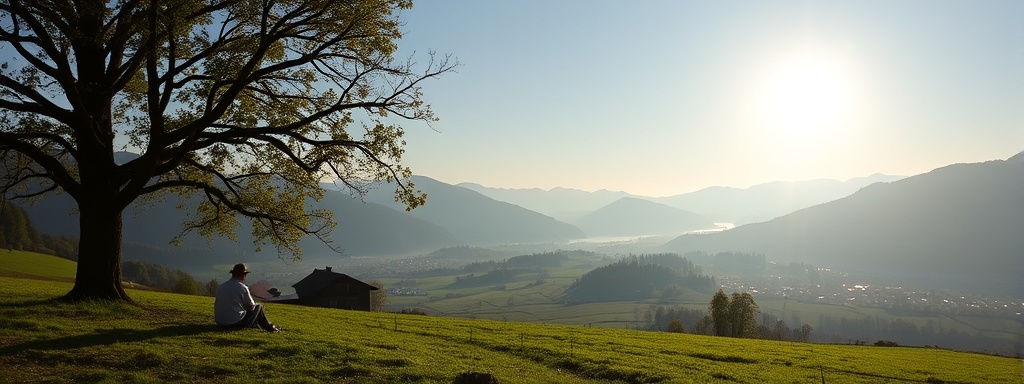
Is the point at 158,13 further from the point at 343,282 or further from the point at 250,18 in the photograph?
the point at 343,282

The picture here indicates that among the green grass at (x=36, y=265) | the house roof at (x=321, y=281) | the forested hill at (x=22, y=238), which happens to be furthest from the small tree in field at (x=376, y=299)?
the forested hill at (x=22, y=238)

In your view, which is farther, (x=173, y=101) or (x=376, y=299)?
(x=376, y=299)

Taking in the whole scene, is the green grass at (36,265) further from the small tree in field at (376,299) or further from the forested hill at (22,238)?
the small tree in field at (376,299)

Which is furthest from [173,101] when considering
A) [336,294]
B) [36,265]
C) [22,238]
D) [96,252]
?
[22,238]

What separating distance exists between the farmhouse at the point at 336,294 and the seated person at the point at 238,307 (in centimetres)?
5605

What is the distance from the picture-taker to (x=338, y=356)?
49.4 ft

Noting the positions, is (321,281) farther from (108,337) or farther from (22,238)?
(22,238)

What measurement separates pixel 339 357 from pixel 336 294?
6183 centimetres

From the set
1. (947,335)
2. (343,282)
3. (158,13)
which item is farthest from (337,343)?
(947,335)

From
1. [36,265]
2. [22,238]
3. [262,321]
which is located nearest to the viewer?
[262,321]

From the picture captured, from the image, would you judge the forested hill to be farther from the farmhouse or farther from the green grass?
the farmhouse

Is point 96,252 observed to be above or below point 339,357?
above

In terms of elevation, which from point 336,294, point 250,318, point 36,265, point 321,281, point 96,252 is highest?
point 36,265

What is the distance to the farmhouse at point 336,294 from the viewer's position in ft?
237
